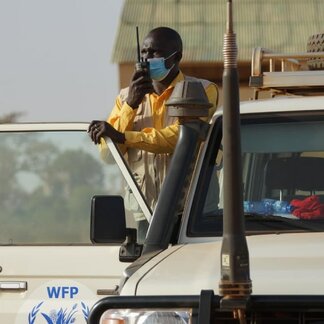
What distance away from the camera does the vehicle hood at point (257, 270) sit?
4.00m

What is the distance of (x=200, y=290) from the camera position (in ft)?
13.3

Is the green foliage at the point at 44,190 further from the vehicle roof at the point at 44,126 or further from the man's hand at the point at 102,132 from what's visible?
the man's hand at the point at 102,132

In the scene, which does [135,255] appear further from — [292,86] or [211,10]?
[211,10]

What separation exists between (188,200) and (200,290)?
107cm

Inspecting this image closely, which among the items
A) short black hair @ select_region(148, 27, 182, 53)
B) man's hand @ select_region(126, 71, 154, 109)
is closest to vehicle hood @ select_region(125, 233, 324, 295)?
man's hand @ select_region(126, 71, 154, 109)

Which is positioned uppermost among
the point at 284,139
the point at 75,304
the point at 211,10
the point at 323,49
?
the point at 211,10

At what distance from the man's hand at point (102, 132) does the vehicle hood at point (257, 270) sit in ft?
4.63

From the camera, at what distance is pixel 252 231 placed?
4.87 m

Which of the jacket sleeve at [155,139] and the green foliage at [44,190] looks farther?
the green foliage at [44,190]

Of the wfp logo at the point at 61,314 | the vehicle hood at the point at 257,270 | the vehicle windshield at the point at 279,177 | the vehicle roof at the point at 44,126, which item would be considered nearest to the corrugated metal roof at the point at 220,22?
the vehicle roof at the point at 44,126

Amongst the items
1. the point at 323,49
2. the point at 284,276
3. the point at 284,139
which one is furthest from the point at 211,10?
the point at 284,276

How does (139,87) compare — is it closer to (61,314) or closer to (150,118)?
(150,118)

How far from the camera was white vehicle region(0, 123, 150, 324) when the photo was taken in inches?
A: 239

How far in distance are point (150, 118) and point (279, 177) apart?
1.40 meters
